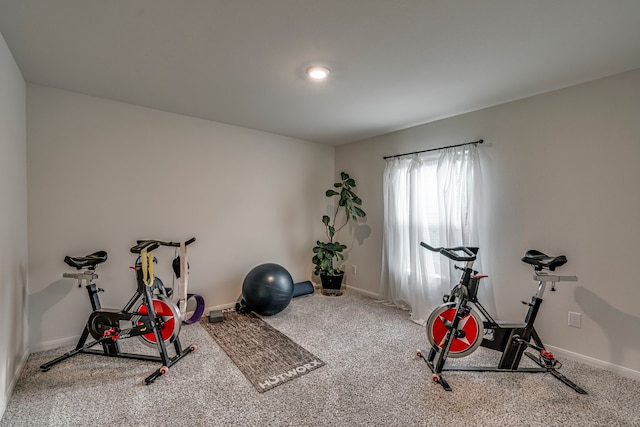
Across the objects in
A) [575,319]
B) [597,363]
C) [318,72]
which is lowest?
[597,363]

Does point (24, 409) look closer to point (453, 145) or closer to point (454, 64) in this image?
point (454, 64)

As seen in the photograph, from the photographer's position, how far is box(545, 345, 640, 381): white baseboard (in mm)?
2225

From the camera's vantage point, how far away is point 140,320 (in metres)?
2.31

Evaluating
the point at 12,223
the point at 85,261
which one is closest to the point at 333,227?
the point at 85,261

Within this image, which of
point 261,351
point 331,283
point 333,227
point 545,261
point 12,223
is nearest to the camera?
point 12,223

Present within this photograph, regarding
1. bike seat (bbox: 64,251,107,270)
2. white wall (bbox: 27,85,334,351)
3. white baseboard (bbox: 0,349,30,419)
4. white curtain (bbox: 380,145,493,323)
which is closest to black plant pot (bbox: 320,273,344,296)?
white wall (bbox: 27,85,334,351)

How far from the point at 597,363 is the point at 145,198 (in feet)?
14.7

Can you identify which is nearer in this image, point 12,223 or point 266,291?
point 12,223

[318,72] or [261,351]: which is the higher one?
[318,72]

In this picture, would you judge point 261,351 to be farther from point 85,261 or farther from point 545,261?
point 545,261

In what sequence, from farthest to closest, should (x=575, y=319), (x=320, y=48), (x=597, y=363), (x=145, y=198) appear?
1. (x=145, y=198)
2. (x=575, y=319)
3. (x=597, y=363)
4. (x=320, y=48)

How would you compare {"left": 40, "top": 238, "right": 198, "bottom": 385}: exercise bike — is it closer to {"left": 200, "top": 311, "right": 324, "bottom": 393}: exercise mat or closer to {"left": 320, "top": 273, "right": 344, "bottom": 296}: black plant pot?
{"left": 200, "top": 311, "right": 324, "bottom": 393}: exercise mat

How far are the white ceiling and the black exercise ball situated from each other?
195 centimetres

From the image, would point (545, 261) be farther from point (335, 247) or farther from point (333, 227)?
point (333, 227)
